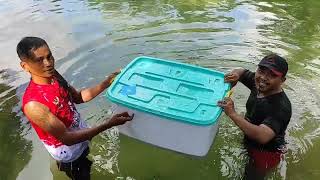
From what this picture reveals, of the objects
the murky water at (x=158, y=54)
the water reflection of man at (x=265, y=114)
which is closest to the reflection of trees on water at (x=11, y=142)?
the murky water at (x=158, y=54)

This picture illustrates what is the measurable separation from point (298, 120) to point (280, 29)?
8.01ft

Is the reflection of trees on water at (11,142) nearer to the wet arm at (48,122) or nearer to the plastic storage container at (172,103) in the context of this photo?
the plastic storage container at (172,103)

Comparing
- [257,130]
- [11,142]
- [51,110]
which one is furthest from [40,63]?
[11,142]

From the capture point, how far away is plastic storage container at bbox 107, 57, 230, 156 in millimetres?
2990

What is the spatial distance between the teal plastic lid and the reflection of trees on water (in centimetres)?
136

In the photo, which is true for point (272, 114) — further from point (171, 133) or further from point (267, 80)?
point (171, 133)

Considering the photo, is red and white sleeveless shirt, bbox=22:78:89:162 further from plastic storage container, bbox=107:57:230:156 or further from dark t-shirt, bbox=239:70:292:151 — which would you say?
dark t-shirt, bbox=239:70:292:151

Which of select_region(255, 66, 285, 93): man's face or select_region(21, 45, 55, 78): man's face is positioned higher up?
select_region(21, 45, 55, 78): man's face

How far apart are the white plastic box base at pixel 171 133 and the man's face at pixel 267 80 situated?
0.45m

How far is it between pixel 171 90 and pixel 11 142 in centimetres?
195

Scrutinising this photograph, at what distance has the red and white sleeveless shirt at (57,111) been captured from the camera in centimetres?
267

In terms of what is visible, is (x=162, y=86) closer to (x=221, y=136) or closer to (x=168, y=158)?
(x=168, y=158)

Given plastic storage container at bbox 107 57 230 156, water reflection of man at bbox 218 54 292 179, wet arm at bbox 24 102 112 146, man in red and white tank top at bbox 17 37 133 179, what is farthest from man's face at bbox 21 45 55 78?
water reflection of man at bbox 218 54 292 179

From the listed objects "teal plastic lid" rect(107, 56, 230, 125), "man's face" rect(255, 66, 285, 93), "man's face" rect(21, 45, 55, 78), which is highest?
"man's face" rect(21, 45, 55, 78)
